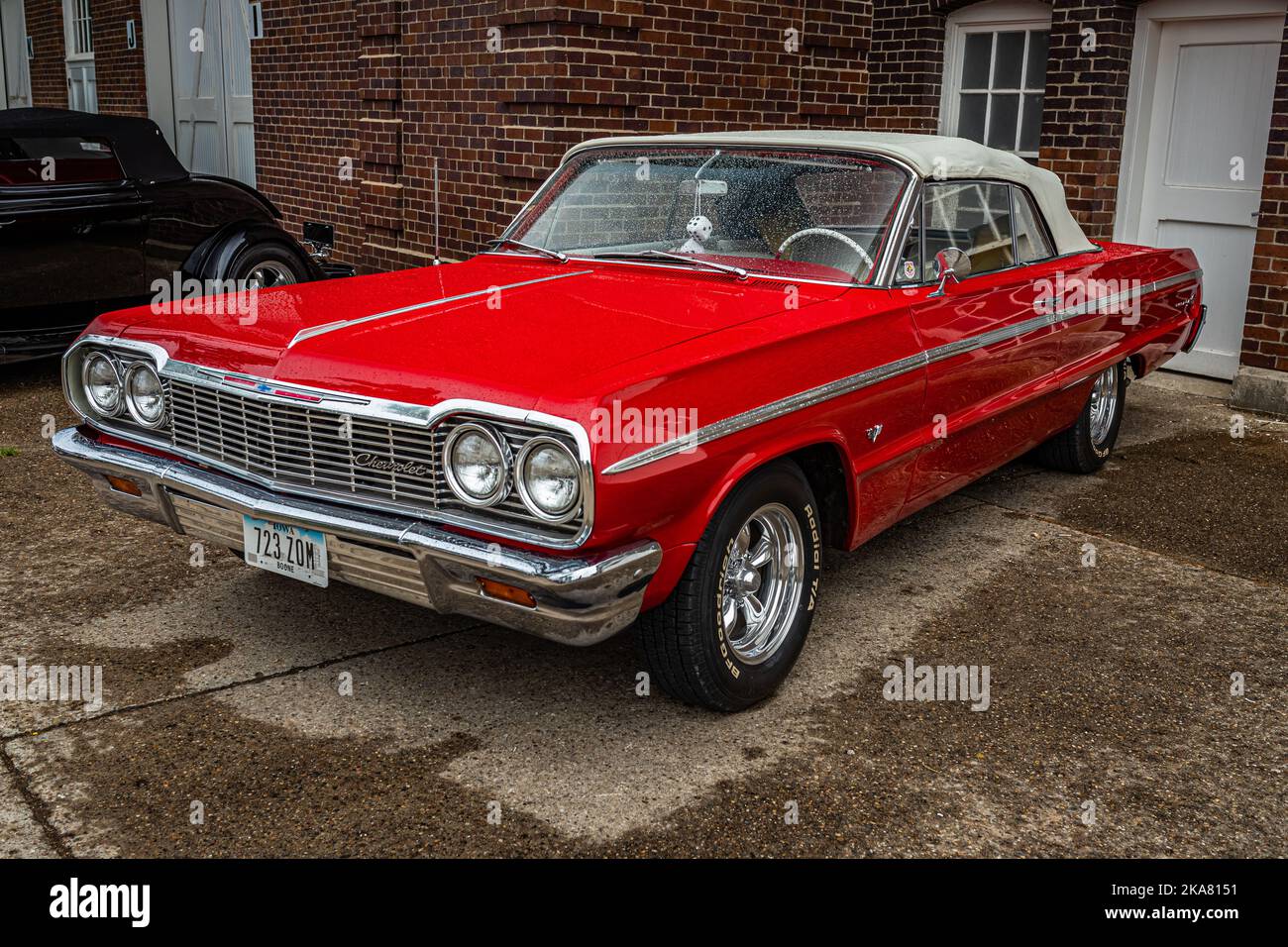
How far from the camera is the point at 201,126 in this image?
12727 millimetres

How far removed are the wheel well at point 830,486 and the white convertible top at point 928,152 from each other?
1110mm

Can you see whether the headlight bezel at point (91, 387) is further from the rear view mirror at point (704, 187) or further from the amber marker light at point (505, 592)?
the rear view mirror at point (704, 187)

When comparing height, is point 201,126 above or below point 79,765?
above

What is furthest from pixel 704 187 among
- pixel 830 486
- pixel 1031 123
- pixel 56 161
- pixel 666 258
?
pixel 1031 123

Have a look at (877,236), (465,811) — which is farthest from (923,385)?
(465,811)

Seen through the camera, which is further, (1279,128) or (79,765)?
(1279,128)

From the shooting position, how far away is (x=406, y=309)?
3719 mm

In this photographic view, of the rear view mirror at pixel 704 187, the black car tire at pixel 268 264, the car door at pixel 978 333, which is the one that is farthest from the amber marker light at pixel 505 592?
the black car tire at pixel 268 264

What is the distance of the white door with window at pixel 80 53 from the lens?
48.2ft

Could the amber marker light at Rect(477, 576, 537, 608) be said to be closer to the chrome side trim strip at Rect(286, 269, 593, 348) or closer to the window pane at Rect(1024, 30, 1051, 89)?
the chrome side trim strip at Rect(286, 269, 593, 348)

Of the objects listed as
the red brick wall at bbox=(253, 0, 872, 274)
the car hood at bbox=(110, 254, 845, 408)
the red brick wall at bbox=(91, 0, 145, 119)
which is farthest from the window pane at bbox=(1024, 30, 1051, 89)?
the red brick wall at bbox=(91, 0, 145, 119)

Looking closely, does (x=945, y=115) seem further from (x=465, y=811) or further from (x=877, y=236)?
(x=465, y=811)
